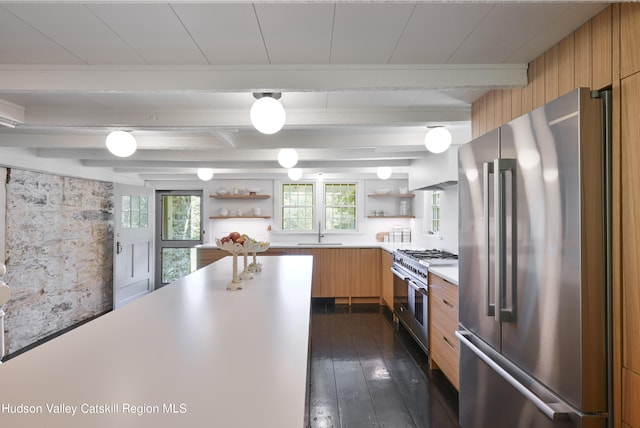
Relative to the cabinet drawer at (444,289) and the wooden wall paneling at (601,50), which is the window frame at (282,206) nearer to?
the cabinet drawer at (444,289)

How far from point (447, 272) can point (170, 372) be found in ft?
7.91

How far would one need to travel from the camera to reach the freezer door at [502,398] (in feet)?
4.75

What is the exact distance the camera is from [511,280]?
1.75 meters

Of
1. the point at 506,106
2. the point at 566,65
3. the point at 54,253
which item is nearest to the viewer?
the point at 566,65

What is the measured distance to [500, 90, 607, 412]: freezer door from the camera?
1.38 meters

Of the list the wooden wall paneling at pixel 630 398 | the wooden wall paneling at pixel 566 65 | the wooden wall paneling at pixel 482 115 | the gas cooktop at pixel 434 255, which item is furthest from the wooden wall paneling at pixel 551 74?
the gas cooktop at pixel 434 255

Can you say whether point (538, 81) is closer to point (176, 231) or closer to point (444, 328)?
point (444, 328)

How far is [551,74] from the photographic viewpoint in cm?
177

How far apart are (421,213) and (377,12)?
458 cm

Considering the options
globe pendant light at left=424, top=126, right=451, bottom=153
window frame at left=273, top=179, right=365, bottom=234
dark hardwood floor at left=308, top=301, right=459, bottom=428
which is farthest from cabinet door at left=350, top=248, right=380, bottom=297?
globe pendant light at left=424, top=126, right=451, bottom=153

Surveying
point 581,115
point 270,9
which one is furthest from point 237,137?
point 581,115

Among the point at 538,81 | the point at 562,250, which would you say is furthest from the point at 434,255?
the point at 562,250

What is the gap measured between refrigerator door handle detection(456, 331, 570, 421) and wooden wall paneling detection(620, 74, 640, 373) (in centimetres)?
30

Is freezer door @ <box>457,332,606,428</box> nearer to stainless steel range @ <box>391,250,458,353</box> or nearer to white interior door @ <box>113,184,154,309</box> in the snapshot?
stainless steel range @ <box>391,250,458,353</box>
